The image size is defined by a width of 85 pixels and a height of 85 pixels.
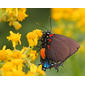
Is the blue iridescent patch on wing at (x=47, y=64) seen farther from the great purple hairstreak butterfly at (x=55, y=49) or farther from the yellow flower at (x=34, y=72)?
the yellow flower at (x=34, y=72)

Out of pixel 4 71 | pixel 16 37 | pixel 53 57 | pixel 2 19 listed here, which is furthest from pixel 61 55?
pixel 4 71

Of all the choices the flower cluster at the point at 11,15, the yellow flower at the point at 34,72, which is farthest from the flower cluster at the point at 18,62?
the flower cluster at the point at 11,15

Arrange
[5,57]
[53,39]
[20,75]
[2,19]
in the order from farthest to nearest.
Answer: [53,39]
[2,19]
[5,57]
[20,75]

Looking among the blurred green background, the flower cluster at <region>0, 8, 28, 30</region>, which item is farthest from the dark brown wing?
the flower cluster at <region>0, 8, 28, 30</region>

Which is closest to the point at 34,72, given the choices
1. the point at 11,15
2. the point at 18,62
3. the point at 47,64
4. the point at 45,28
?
the point at 18,62

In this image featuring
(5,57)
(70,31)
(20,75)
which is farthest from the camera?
(70,31)

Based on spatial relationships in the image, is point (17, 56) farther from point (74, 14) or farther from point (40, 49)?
point (74, 14)

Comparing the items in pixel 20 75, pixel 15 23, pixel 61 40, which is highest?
pixel 15 23

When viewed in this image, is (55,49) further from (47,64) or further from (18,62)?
(18,62)
